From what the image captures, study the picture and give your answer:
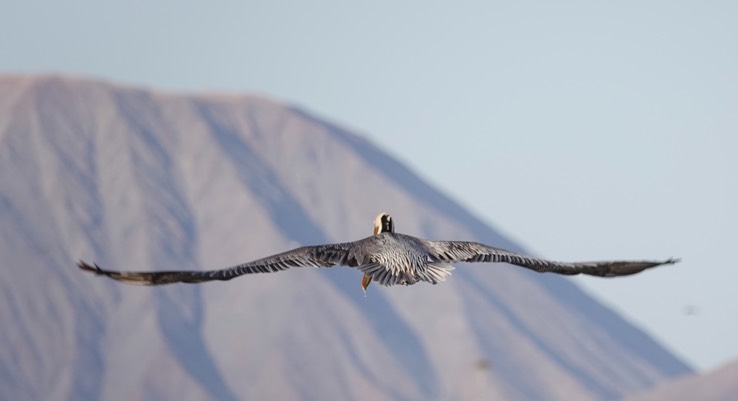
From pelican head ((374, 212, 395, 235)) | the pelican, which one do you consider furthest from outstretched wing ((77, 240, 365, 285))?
pelican head ((374, 212, 395, 235))

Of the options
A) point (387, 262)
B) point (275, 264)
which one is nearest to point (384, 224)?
point (387, 262)

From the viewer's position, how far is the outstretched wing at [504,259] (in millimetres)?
23203

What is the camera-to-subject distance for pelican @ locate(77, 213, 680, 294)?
21734 millimetres

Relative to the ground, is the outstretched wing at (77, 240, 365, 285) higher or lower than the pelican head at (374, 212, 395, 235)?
lower

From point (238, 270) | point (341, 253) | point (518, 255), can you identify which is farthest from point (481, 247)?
point (238, 270)

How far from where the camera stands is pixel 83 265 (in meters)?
22.6

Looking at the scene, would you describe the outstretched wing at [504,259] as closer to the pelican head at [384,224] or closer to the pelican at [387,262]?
the pelican at [387,262]

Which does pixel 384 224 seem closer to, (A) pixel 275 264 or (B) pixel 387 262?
(B) pixel 387 262

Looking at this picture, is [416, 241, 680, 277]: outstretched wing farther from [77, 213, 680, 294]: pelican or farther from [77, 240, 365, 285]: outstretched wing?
[77, 240, 365, 285]: outstretched wing

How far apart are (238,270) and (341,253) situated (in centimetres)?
184

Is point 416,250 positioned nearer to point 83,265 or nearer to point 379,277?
point 379,277

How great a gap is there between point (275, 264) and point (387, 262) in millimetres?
1521

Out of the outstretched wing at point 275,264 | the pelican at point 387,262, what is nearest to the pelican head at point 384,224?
the pelican at point 387,262

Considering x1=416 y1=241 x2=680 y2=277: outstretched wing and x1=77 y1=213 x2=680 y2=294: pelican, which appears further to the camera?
x1=416 y1=241 x2=680 y2=277: outstretched wing
